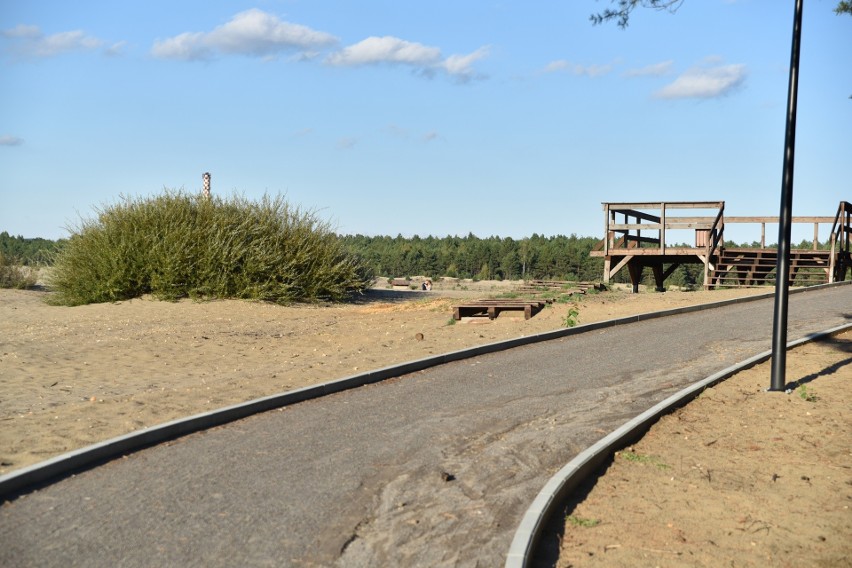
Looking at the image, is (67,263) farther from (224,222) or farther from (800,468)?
(800,468)

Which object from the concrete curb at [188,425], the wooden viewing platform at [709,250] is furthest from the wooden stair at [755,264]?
A: the concrete curb at [188,425]

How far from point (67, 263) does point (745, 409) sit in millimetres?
21767

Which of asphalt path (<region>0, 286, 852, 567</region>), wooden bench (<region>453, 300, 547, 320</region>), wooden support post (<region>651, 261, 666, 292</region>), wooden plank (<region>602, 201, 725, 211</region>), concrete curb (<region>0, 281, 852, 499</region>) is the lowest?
asphalt path (<region>0, 286, 852, 567</region>)

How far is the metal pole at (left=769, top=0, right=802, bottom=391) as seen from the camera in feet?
33.9

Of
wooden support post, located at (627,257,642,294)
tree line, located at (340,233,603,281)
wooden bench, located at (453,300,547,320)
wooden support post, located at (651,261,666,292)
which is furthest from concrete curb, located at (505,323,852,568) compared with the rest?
tree line, located at (340,233,603,281)

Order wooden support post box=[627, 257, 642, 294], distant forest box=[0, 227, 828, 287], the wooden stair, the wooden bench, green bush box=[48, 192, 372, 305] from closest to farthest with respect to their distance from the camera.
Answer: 1. the wooden bench
2. green bush box=[48, 192, 372, 305]
3. the wooden stair
4. wooden support post box=[627, 257, 642, 294]
5. distant forest box=[0, 227, 828, 287]

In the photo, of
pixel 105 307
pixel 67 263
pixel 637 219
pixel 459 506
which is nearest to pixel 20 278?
pixel 67 263

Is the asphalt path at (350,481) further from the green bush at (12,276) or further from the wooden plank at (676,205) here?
the green bush at (12,276)

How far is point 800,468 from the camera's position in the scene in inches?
301

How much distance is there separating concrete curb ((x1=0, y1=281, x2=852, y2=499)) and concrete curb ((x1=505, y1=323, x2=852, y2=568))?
3.51m

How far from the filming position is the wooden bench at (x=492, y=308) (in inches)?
719

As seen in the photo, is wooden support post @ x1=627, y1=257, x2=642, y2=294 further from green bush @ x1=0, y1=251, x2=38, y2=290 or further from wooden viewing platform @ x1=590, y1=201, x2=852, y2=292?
green bush @ x1=0, y1=251, x2=38, y2=290

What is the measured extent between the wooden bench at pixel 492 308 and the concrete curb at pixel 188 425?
3975 millimetres

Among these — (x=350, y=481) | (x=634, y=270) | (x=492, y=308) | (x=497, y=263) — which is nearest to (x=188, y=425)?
(x=350, y=481)
